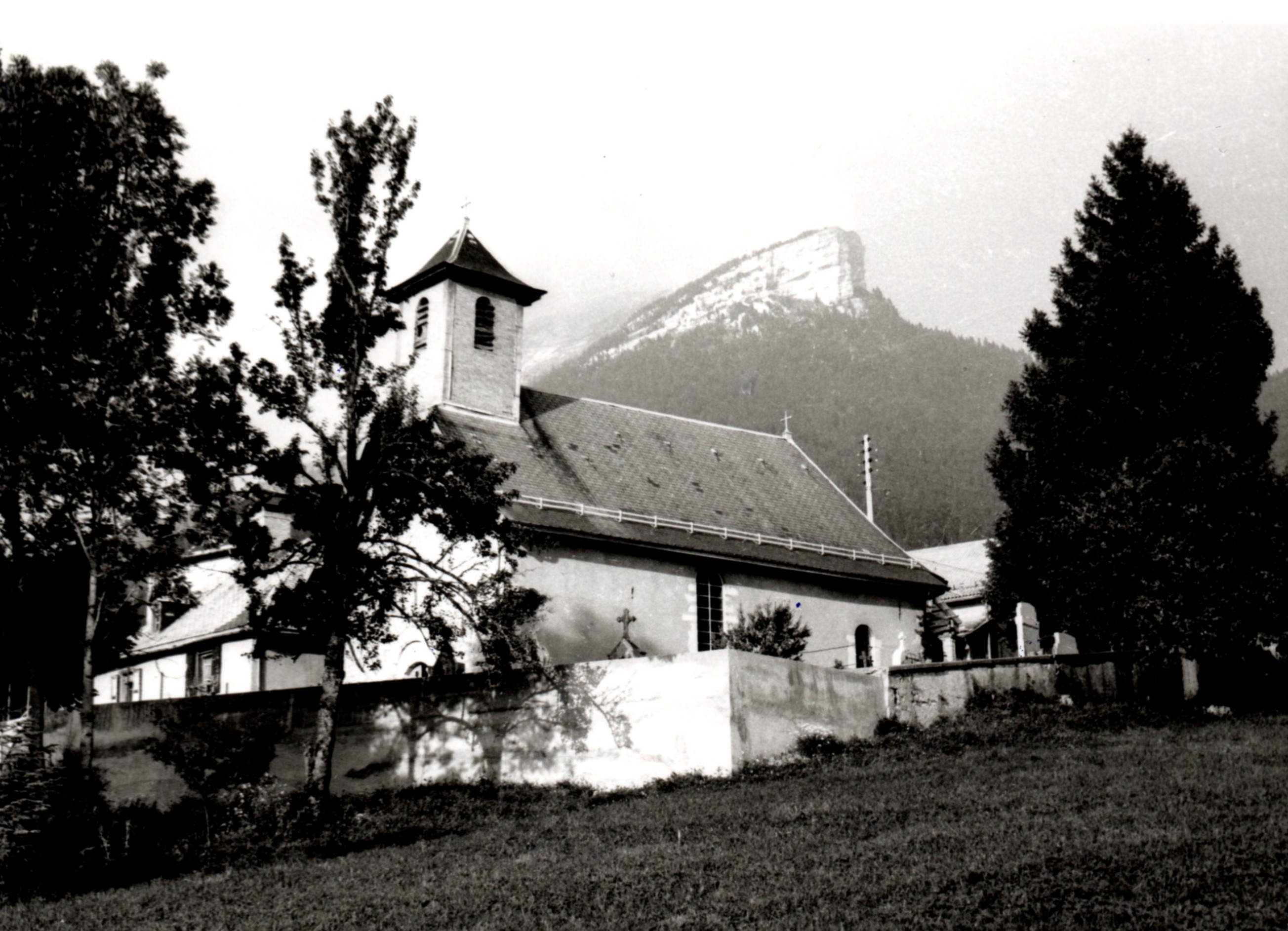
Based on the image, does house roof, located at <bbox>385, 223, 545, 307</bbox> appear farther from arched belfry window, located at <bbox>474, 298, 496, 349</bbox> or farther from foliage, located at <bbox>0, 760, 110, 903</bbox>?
foliage, located at <bbox>0, 760, 110, 903</bbox>

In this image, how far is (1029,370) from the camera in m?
30.2

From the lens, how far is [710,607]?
32.5 metres

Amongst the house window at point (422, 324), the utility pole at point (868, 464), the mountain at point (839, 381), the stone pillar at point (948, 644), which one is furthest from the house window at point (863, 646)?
the mountain at point (839, 381)

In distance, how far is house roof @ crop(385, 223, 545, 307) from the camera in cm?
3409

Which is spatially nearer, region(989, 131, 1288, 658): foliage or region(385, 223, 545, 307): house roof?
region(989, 131, 1288, 658): foliage

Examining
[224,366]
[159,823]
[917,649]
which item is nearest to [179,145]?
[224,366]

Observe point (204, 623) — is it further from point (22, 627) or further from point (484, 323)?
point (484, 323)

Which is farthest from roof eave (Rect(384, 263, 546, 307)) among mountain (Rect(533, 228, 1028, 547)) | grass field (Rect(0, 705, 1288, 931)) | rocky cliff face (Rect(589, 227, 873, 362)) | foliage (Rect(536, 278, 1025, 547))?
rocky cliff face (Rect(589, 227, 873, 362))

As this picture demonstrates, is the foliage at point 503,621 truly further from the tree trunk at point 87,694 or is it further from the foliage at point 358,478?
the tree trunk at point 87,694

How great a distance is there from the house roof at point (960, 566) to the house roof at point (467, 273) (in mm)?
19519

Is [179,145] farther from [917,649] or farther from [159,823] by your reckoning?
[917,649]

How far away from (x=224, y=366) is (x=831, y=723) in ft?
37.6

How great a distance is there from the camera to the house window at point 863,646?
3459 cm

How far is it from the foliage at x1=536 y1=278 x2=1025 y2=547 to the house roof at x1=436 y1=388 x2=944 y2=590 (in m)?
36.3
